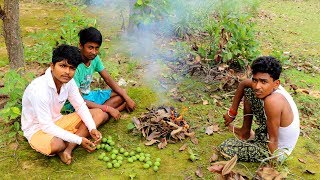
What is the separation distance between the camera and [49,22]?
804 centimetres

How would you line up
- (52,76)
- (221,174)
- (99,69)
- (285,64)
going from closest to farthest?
(221,174), (52,76), (99,69), (285,64)

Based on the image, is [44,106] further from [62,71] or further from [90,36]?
[90,36]

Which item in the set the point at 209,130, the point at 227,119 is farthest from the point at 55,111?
the point at 227,119

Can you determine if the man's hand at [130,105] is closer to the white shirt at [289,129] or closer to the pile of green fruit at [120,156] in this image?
the pile of green fruit at [120,156]

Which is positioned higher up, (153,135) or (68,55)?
(68,55)

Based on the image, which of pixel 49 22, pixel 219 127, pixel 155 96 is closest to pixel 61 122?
pixel 155 96

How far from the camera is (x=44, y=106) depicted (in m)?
3.20

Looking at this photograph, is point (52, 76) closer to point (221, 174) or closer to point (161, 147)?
point (161, 147)

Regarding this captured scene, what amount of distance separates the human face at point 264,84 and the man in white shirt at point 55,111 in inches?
69.5

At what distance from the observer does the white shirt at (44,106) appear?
3178mm

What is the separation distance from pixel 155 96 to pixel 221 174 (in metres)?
2.42

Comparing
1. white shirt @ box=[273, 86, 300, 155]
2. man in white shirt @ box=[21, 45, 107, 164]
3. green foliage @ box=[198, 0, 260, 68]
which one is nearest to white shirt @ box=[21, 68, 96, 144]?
man in white shirt @ box=[21, 45, 107, 164]

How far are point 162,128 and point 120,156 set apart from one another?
644mm

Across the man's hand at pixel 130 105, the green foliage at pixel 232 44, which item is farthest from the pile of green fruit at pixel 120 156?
the green foliage at pixel 232 44
